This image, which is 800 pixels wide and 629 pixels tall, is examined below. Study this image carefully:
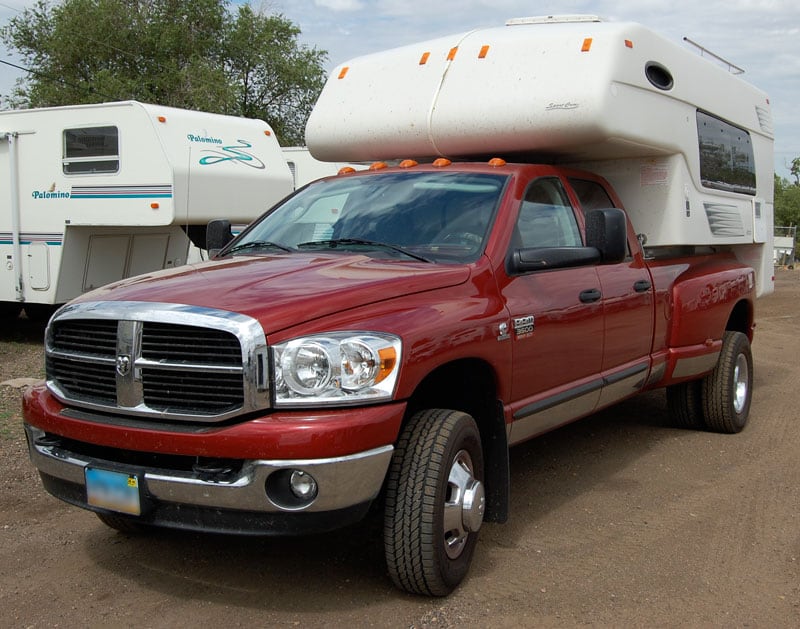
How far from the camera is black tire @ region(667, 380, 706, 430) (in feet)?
22.1

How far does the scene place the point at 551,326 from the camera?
14.9 ft

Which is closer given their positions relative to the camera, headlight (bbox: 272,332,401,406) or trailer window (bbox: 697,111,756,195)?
headlight (bbox: 272,332,401,406)

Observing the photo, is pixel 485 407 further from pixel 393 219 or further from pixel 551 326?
pixel 393 219

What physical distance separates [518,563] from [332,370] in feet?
4.85

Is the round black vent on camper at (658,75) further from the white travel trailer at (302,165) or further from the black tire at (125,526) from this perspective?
the white travel trailer at (302,165)

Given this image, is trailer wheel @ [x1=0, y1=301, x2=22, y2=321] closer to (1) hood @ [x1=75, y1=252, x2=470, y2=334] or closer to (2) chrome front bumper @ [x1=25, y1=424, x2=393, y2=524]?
(1) hood @ [x1=75, y1=252, x2=470, y2=334]

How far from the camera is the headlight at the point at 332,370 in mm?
3324

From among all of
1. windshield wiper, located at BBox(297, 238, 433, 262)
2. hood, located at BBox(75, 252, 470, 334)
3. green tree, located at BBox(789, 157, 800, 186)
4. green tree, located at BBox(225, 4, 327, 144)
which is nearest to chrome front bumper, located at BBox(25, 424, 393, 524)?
hood, located at BBox(75, 252, 470, 334)

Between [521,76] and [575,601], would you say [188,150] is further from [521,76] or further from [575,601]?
[575,601]

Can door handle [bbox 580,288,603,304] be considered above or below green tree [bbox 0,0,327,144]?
below

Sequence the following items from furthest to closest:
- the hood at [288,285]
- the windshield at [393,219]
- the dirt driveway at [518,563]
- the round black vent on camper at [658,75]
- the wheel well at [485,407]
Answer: the round black vent on camper at [658,75] < the windshield at [393,219] < the wheel well at [485,407] < the dirt driveway at [518,563] < the hood at [288,285]

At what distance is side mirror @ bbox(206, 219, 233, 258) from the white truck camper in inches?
51.6

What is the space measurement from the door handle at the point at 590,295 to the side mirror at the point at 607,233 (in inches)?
8.7

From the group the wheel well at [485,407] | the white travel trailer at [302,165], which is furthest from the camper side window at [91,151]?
the wheel well at [485,407]
